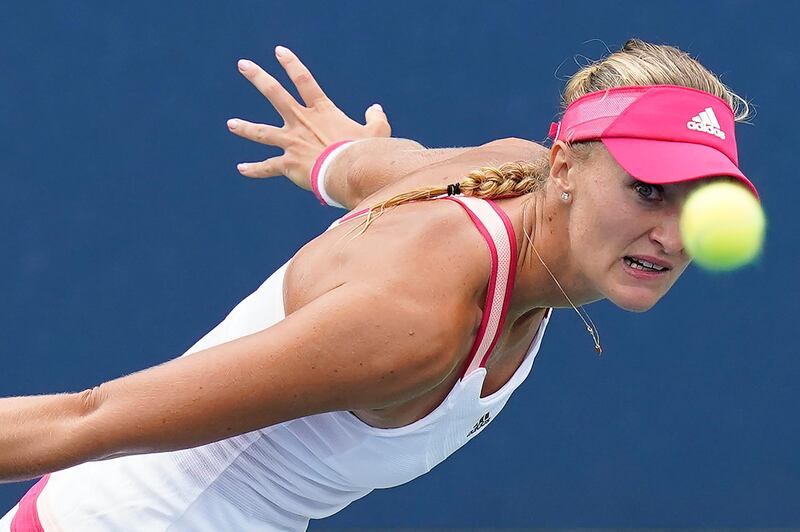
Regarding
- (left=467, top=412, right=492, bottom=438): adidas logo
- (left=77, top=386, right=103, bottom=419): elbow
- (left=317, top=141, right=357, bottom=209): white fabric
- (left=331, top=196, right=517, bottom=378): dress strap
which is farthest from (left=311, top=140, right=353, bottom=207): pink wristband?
(left=77, top=386, right=103, bottom=419): elbow

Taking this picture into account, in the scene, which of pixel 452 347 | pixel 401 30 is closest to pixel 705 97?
pixel 452 347

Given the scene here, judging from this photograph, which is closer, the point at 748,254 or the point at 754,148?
the point at 748,254

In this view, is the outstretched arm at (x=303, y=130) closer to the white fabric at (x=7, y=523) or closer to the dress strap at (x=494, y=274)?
the dress strap at (x=494, y=274)

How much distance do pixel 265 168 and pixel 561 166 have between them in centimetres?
96

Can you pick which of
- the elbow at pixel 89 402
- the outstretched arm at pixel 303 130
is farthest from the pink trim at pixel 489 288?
the outstretched arm at pixel 303 130

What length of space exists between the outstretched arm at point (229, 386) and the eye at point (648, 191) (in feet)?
1.05

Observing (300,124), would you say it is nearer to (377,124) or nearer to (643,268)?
(377,124)

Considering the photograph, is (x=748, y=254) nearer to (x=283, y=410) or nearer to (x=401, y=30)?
(x=283, y=410)

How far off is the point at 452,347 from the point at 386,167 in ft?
2.36

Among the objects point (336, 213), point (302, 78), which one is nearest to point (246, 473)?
point (302, 78)

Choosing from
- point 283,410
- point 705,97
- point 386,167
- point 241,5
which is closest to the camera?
point 283,410

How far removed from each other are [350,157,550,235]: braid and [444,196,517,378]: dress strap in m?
0.06

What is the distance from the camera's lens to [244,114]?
3412 millimetres

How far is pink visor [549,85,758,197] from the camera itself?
1684 millimetres
